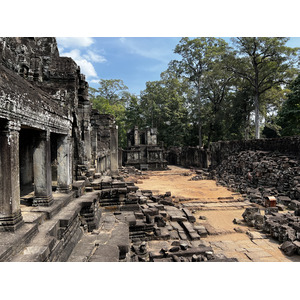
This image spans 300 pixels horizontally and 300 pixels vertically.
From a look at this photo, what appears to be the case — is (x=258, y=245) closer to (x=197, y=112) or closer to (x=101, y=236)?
(x=101, y=236)

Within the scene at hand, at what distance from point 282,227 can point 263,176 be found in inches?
323

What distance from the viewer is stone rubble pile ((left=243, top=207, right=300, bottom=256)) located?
5746 mm

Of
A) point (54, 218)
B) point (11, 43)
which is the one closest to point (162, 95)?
point (11, 43)

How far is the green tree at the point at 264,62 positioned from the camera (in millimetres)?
19062

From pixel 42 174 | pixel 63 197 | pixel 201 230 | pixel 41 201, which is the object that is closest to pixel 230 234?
pixel 201 230

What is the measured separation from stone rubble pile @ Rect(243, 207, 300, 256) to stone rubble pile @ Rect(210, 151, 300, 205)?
309 cm

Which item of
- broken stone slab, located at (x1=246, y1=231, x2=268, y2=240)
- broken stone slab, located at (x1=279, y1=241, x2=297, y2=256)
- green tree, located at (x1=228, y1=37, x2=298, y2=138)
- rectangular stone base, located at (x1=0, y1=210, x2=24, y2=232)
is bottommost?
broken stone slab, located at (x1=246, y1=231, x2=268, y2=240)

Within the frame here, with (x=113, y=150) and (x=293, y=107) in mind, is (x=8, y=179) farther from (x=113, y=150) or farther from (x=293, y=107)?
(x=293, y=107)

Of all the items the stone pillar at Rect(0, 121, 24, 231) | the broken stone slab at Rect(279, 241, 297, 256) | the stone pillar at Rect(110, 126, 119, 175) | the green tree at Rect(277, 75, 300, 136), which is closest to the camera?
the stone pillar at Rect(0, 121, 24, 231)

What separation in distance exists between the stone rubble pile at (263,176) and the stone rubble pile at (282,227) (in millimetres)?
3087

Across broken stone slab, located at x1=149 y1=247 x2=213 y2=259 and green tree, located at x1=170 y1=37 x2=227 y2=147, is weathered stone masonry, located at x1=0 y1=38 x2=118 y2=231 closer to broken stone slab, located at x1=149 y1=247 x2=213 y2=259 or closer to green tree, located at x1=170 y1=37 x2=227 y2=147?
broken stone slab, located at x1=149 y1=247 x2=213 y2=259

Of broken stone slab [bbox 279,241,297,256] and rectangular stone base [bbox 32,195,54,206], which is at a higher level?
rectangular stone base [bbox 32,195,54,206]

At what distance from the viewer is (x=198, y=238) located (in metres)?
6.40

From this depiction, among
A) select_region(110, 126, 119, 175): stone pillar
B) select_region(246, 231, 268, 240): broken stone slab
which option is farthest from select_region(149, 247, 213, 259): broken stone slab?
select_region(110, 126, 119, 175): stone pillar
